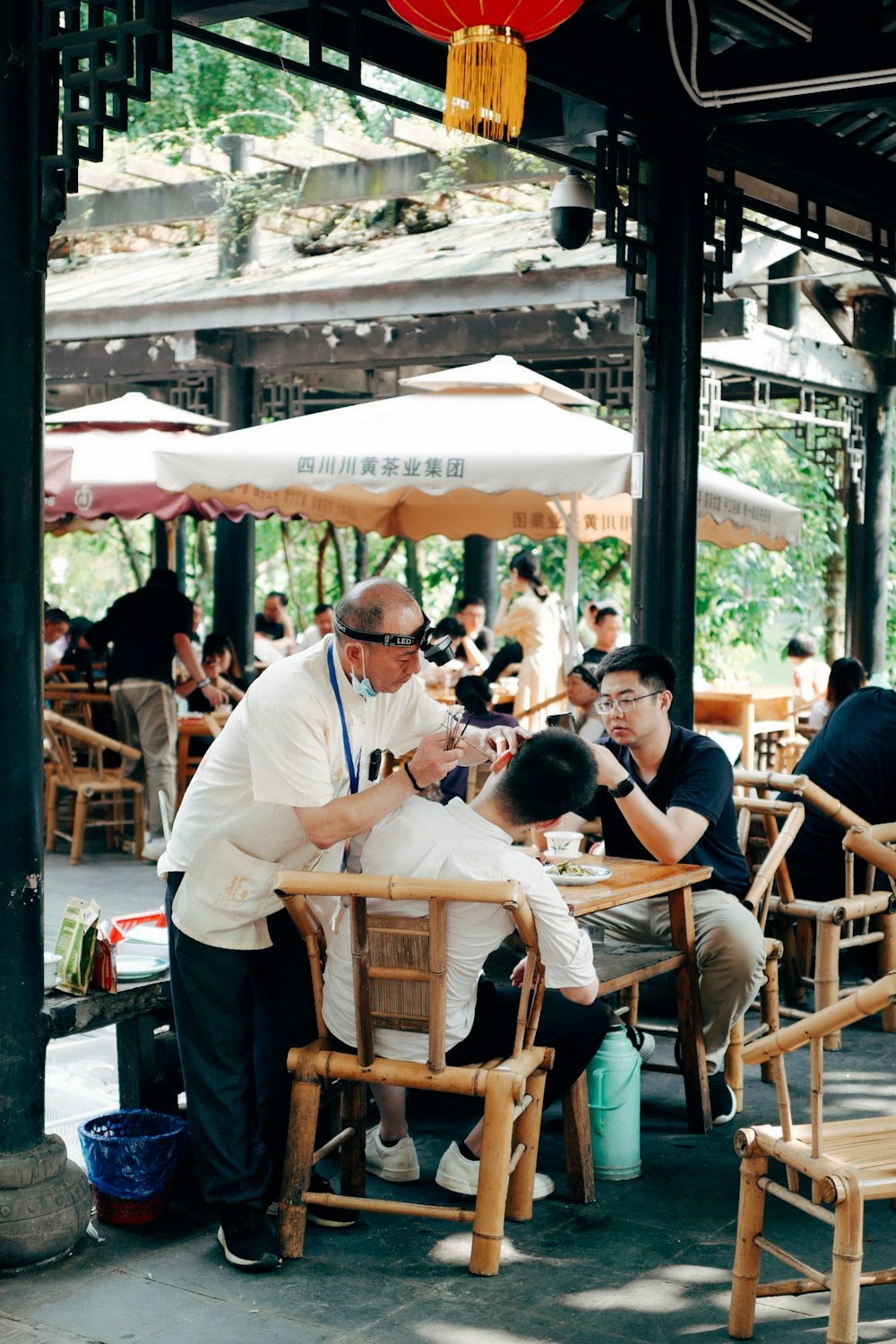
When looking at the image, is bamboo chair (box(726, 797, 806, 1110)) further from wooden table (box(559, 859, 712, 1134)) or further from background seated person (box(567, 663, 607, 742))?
background seated person (box(567, 663, 607, 742))

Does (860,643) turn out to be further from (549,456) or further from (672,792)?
(672,792)

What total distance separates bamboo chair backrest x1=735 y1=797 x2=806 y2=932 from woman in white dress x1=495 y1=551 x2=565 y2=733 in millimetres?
4201

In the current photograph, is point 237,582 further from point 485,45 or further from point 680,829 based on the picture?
point 485,45

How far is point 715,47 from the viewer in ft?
19.4

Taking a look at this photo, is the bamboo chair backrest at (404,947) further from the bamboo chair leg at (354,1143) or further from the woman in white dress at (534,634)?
the woman in white dress at (534,634)

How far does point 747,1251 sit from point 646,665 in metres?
1.82

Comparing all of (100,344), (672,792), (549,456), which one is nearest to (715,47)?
(549,456)

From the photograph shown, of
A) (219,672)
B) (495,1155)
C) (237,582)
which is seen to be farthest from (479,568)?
(495,1155)

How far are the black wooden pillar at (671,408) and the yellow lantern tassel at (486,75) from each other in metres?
2.05

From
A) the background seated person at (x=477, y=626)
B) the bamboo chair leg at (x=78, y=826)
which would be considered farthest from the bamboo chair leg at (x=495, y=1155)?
the background seated person at (x=477, y=626)

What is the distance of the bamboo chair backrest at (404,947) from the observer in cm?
319

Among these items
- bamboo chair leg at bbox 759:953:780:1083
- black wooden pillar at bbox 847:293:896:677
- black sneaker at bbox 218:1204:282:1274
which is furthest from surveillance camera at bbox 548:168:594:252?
black wooden pillar at bbox 847:293:896:677

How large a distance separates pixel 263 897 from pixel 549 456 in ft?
11.3

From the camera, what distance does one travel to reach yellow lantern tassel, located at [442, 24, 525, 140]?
3451 millimetres
